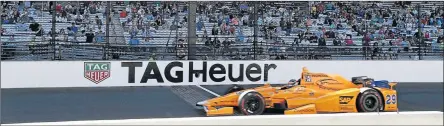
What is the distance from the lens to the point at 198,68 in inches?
651

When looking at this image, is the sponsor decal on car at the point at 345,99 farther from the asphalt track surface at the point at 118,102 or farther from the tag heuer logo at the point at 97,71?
the tag heuer logo at the point at 97,71

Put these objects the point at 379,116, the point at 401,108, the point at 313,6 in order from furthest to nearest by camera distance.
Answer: the point at 313,6, the point at 401,108, the point at 379,116

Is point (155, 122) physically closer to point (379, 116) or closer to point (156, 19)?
point (379, 116)

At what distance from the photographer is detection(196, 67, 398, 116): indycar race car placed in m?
10.9

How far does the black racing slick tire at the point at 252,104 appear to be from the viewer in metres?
10.9

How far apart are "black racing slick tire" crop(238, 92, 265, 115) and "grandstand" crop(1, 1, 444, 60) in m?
7.02

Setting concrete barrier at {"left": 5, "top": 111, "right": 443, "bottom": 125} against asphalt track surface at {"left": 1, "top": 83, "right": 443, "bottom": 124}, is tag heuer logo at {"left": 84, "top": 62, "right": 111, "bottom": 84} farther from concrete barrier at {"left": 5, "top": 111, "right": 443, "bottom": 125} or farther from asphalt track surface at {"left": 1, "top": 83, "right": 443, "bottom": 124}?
concrete barrier at {"left": 5, "top": 111, "right": 443, "bottom": 125}

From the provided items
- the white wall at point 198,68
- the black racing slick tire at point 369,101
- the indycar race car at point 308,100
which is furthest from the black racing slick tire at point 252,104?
the white wall at point 198,68

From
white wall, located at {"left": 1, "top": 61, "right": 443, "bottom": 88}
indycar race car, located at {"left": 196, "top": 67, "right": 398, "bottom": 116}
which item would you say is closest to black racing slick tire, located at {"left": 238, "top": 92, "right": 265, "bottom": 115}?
indycar race car, located at {"left": 196, "top": 67, "right": 398, "bottom": 116}

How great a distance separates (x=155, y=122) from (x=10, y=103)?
4.95 meters

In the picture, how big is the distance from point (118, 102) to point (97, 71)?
2.95 metres

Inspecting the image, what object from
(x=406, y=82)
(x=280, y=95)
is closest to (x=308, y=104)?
(x=280, y=95)

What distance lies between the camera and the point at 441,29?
76.1 feet

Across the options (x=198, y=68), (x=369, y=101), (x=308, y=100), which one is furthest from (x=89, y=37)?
(x=369, y=101)
